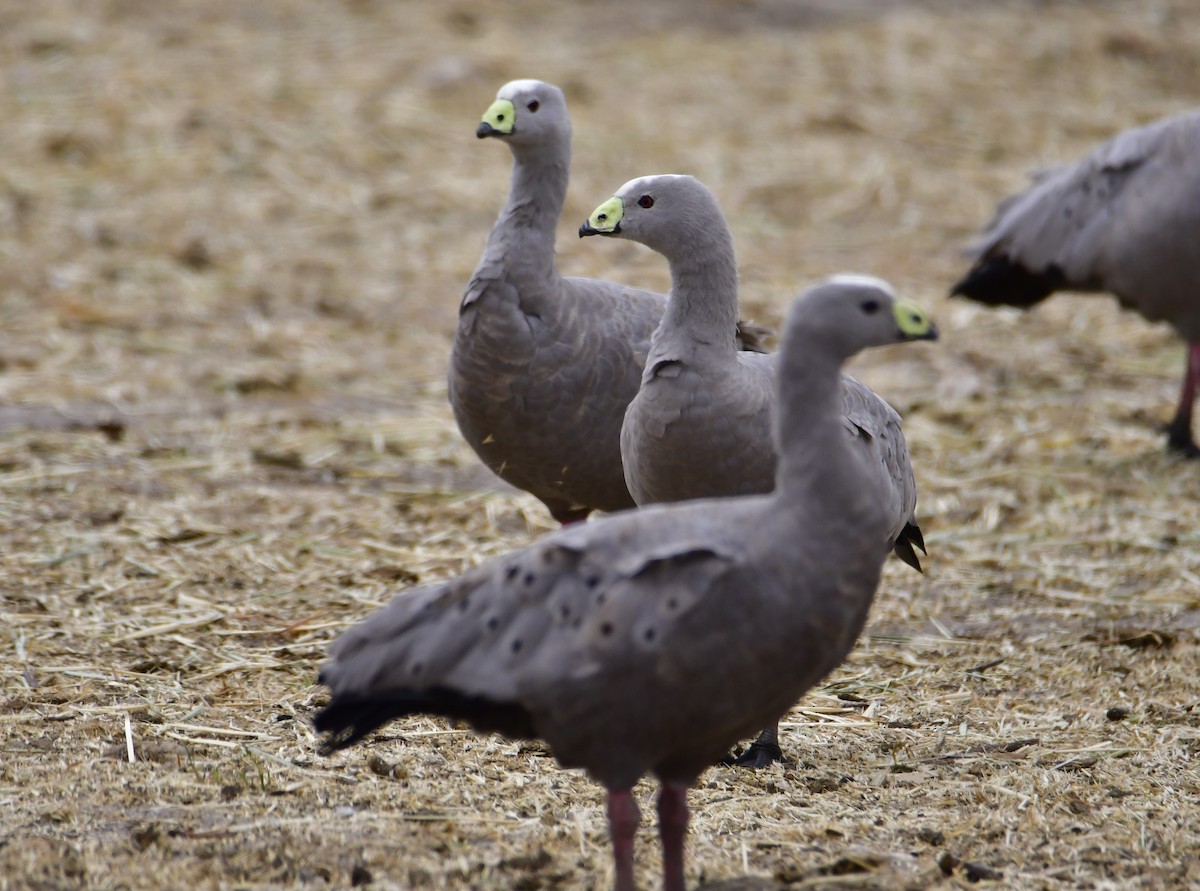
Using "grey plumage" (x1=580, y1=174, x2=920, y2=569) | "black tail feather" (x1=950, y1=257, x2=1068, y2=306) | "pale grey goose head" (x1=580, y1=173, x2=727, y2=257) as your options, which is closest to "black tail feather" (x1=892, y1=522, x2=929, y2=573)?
"grey plumage" (x1=580, y1=174, x2=920, y2=569)

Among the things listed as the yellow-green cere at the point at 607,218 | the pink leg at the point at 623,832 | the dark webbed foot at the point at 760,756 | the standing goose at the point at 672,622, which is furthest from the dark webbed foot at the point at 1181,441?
the pink leg at the point at 623,832

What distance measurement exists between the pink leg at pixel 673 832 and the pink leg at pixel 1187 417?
16.3 feet

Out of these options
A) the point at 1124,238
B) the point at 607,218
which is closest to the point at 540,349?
the point at 607,218

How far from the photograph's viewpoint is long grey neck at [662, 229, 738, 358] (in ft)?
15.3

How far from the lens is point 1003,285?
Result: 8672 millimetres

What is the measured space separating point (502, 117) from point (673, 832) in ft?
9.32

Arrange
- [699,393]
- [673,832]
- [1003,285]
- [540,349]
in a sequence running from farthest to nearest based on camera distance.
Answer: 1. [1003,285]
2. [540,349]
3. [699,393]
4. [673,832]

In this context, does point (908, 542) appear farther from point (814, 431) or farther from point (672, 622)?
point (672, 622)

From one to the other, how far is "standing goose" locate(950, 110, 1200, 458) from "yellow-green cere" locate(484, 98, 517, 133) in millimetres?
3551

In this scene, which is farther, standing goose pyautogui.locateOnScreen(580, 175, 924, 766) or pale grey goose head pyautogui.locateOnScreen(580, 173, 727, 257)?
pale grey goose head pyautogui.locateOnScreen(580, 173, 727, 257)

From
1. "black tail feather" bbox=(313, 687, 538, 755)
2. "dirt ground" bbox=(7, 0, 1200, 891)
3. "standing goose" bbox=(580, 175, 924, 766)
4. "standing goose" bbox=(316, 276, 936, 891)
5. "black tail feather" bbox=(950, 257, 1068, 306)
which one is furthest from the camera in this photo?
"black tail feather" bbox=(950, 257, 1068, 306)

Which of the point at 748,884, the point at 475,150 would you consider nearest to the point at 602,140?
the point at 475,150

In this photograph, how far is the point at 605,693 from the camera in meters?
3.26

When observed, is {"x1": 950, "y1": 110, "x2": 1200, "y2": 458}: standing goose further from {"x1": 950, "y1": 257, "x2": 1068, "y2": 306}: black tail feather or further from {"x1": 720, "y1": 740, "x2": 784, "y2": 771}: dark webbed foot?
{"x1": 720, "y1": 740, "x2": 784, "y2": 771}: dark webbed foot
